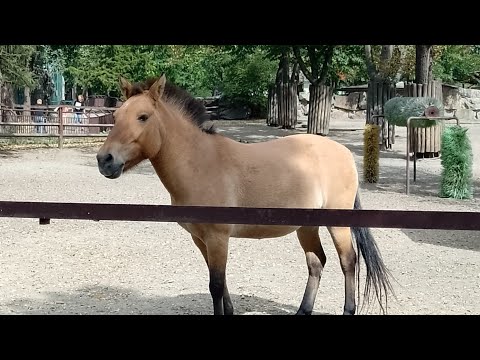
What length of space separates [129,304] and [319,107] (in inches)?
706

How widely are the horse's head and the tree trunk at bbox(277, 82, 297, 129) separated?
2249 cm

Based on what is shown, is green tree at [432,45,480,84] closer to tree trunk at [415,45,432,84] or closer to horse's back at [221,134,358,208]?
tree trunk at [415,45,432,84]

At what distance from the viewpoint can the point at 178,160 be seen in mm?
4328

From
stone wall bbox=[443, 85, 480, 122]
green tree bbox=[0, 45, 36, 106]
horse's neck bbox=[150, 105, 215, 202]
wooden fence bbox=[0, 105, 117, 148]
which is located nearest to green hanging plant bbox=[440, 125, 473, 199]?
horse's neck bbox=[150, 105, 215, 202]

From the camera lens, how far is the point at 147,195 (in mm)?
11141

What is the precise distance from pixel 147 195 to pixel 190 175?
694cm

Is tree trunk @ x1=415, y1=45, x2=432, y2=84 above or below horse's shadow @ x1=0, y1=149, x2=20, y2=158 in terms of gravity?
above

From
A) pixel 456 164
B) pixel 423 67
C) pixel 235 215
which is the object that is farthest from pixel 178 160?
pixel 423 67

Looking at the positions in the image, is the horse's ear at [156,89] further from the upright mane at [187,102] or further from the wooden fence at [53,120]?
the wooden fence at [53,120]

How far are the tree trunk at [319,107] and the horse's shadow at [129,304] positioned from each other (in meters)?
17.2

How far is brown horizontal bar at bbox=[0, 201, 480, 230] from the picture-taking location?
6.56ft

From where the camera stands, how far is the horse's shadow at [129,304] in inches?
205
